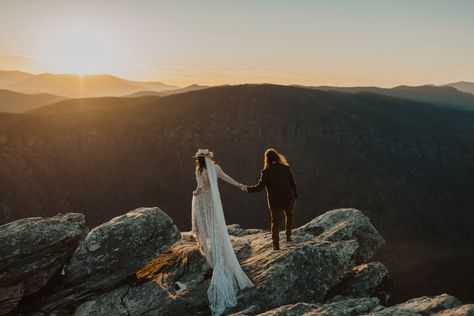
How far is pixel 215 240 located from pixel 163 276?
2.63m

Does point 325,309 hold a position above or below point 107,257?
above

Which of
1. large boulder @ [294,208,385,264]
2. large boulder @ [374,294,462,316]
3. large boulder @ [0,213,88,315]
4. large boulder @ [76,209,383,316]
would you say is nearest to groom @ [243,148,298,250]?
large boulder @ [76,209,383,316]

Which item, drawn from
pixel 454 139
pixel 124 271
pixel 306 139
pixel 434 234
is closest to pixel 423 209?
pixel 434 234

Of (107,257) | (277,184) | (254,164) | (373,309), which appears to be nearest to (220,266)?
(277,184)

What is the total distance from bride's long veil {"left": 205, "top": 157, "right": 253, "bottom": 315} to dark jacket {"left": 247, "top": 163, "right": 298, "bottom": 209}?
140 cm

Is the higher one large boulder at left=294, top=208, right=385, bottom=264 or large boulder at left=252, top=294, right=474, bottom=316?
large boulder at left=252, top=294, right=474, bottom=316

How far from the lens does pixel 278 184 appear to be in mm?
11953

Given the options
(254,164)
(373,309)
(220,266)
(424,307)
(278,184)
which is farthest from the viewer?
(254,164)

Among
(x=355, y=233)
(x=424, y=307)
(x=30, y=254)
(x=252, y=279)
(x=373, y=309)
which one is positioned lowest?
(x=355, y=233)

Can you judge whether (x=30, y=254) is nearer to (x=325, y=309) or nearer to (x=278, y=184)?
(x=278, y=184)

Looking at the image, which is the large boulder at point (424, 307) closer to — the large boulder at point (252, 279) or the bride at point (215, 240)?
the large boulder at point (252, 279)

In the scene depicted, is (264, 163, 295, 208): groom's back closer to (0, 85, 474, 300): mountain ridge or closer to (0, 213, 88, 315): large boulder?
(0, 213, 88, 315): large boulder

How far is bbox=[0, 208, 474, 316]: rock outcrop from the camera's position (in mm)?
11641

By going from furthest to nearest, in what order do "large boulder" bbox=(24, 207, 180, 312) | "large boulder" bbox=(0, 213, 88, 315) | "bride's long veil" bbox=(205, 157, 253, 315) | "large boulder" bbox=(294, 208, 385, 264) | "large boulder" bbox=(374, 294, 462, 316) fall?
"large boulder" bbox=(294, 208, 385, 264) < "large boulder" bbox=(24, 207, 180, 312) < "large boulder" bbox=(0, 213, 88, 315) < "bride's long veil" bbox=(205, 157, 253, 315) < "large boulder" bbox=(374, 294, 462, 316)
